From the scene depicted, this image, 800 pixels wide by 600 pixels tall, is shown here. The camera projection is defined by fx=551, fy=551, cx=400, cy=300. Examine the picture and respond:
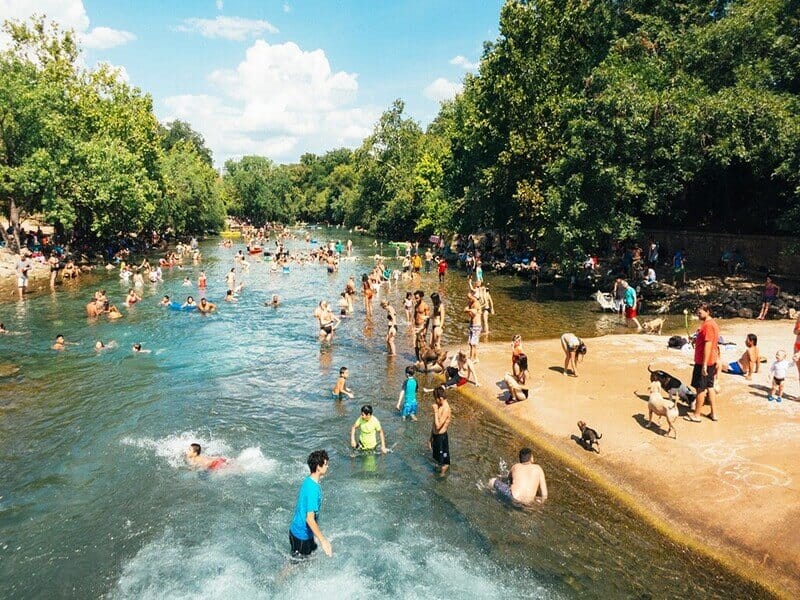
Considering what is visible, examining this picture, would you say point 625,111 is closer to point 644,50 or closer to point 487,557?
point 644,50

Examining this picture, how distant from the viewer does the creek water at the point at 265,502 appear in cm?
860

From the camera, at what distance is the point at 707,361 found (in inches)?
488

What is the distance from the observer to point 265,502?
10.9 metres

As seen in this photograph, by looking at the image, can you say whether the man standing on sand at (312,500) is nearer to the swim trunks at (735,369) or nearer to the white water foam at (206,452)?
the white water foam at (206,452)

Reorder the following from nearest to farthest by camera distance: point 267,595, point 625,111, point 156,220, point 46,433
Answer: point 267,595
point 46,433
point 625,111
point 156,220

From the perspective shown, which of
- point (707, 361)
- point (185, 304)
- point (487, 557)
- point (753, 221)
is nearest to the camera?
point (487, 557)

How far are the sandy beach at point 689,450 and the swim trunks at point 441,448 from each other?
2.32m

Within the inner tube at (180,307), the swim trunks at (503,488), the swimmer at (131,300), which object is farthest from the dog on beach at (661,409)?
the swimmer at (131,300)

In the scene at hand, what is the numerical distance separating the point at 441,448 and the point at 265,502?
149 inches

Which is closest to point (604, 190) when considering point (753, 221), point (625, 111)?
point (625, 111)

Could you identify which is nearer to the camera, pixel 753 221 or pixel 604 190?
pixel 604 190

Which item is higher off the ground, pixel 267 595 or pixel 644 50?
pixel 644 50

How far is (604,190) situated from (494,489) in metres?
22.2

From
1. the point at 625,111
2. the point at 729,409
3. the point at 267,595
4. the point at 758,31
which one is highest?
the point at 758,31
